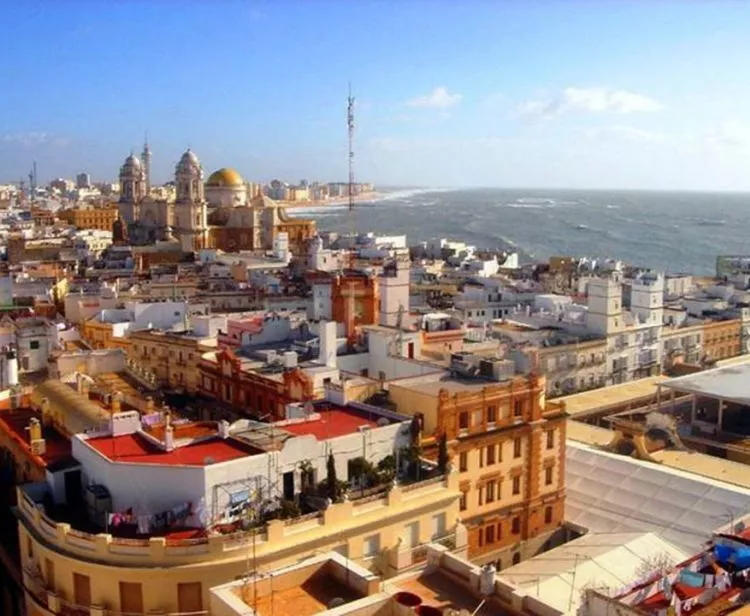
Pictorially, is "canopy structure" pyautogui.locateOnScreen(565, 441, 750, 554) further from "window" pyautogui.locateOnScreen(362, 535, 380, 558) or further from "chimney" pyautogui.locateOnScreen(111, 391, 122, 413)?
"chimney" pyautogui.locateOnScreen(111, 391, 122, 413)

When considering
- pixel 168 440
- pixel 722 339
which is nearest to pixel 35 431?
pixel 168 440

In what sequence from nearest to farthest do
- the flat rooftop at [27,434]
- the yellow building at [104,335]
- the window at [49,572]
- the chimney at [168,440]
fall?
the window at [49,572] < the chimney at [168,440] < the flat rooftop at [27,434] < the yellow building at [104,335]

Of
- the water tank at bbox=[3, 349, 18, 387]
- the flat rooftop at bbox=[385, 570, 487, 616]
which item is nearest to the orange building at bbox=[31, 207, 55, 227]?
the water tank at bbox=[3, 349, 18, 387]

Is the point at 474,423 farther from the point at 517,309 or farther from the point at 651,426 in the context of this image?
the point at 517,309

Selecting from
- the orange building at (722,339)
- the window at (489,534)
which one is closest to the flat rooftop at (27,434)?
the window at (489,534)

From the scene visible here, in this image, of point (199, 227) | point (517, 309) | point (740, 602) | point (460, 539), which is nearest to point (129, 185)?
point (199, 227)

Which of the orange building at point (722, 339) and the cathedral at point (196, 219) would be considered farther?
the cathedral at point (196, 219)

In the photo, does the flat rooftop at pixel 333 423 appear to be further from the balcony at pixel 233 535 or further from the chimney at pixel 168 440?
the chimney at pixel 168 440
